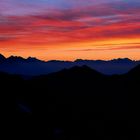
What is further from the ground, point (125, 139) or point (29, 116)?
point (29, 116)

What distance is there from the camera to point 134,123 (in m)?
139

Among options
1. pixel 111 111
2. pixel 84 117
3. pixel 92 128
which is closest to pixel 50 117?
pixel 92 128

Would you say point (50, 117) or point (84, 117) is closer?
point (50, 117)

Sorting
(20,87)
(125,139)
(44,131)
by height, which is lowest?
(125,139)

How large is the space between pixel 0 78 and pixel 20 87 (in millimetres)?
5643

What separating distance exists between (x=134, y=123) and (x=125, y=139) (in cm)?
2842

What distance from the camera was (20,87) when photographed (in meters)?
91.5

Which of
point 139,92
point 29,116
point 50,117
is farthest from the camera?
point 139,92

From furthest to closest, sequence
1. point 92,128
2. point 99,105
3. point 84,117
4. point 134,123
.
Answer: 1. point 99,105
2. point 134,123
3. point 84,117
4. point 92,128

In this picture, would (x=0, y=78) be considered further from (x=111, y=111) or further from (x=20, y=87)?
(x=111, y=111)

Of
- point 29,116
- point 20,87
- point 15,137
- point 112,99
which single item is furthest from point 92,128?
point 112,99

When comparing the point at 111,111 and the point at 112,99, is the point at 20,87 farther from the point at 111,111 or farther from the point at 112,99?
the point at 112,99

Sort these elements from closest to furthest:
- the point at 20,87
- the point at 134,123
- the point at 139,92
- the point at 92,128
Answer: the point at 20,87 → the point at 92,128 → the point at 134,123 → the point at 139,92

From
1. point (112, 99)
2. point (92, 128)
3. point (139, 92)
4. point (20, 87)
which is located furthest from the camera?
point (139, 92)
